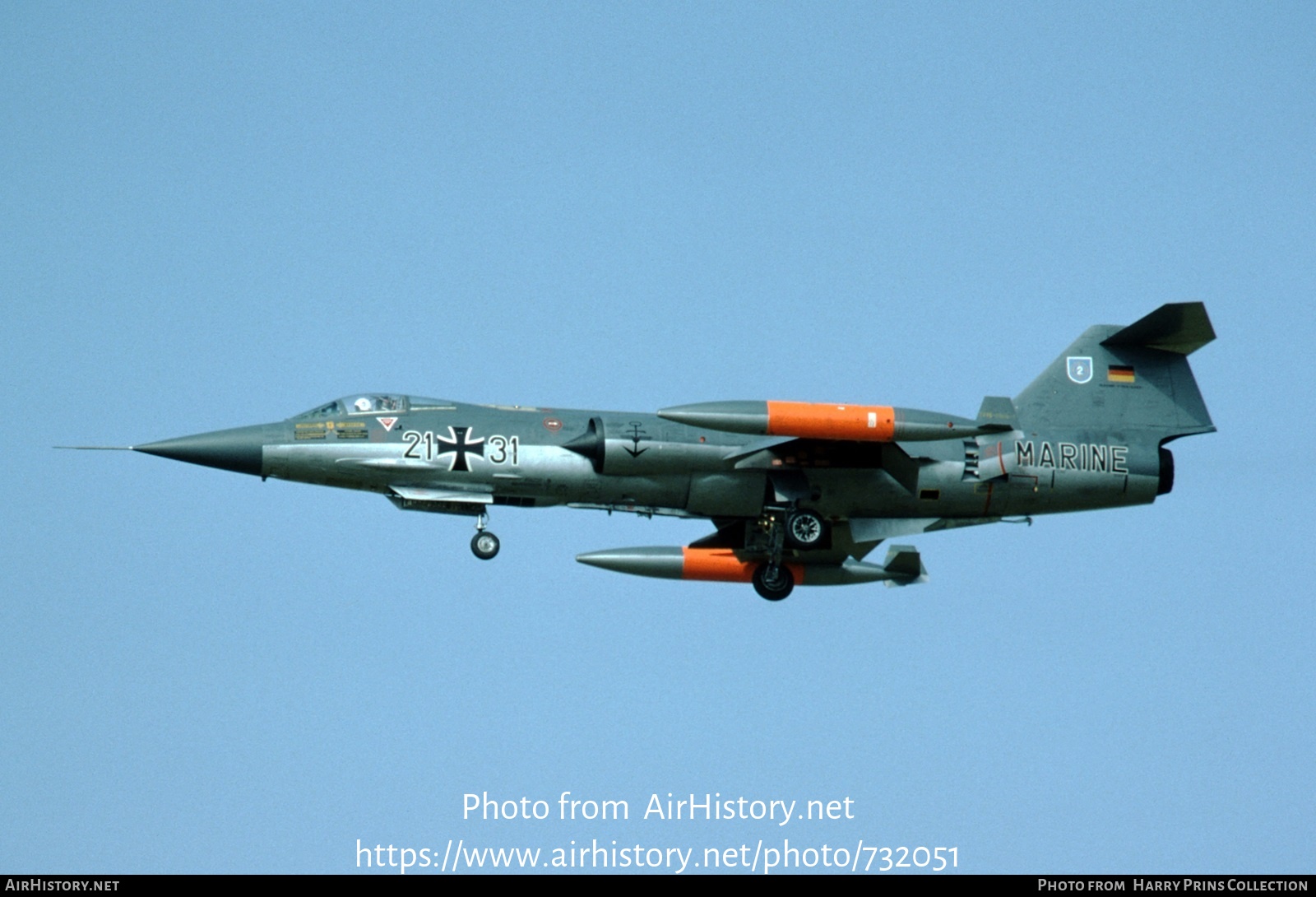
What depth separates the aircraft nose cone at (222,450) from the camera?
22.8 m

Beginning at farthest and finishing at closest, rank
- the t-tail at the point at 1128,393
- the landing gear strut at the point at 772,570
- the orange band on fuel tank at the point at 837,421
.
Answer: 1. the t-tail at the point at 1128,393
2. the landing gear strut at the point at 772,570
3. the orange band on fuel tank at the point at 837,421

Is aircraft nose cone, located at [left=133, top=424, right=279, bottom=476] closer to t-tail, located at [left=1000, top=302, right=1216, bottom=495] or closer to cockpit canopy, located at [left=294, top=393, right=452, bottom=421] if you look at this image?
cockpit canopy, located at [left=294, top=393, right=452, bottom=421]

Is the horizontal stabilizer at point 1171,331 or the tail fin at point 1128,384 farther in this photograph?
the tail fin at point 1128,384

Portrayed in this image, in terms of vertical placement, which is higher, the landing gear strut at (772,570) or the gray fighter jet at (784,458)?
the gray fighter jet at (784,458)

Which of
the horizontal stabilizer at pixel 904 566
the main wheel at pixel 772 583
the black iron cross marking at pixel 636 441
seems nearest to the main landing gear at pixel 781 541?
the main wheel at pixel 772 583

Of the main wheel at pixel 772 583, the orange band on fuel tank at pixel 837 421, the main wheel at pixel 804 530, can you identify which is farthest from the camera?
the main wheel at pixel 772 583

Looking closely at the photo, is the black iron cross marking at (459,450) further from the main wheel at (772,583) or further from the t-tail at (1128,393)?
the t-tail at (1128,393)

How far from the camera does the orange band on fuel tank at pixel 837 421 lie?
21.9 m

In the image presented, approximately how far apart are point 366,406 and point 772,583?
6.30 metres

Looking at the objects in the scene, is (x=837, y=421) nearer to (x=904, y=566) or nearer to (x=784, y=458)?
(x=784, y=458)

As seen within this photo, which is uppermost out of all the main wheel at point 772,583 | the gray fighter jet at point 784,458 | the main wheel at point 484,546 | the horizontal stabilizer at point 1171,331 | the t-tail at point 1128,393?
the horizontal stabilizer at point 1171,331

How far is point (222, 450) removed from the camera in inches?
899

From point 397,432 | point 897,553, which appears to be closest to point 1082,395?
point 897,553

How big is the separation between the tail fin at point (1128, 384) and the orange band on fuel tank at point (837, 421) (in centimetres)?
369
